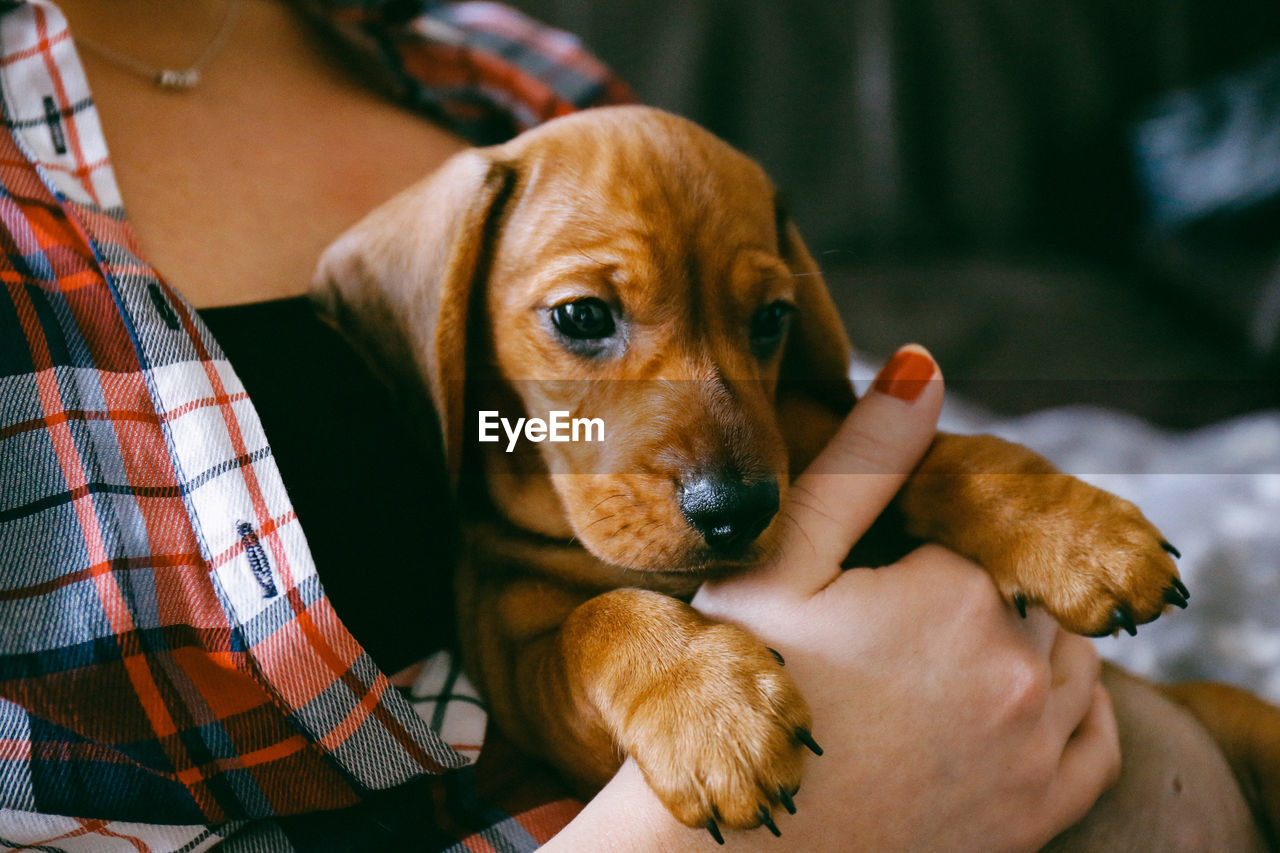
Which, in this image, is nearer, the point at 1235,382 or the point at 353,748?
the point at 353,748

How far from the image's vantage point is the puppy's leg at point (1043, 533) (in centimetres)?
93

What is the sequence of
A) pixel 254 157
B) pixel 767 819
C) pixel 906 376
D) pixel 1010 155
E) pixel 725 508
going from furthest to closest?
pixel 1010 155 → pixel 254 157 → pixel 906 376 → pixel 725 508 → pixel 767 819

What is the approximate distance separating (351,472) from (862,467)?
0.65 metres

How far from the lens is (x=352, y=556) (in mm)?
1021

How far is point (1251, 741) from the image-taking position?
1.23 metres

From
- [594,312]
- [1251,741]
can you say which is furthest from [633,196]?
[1251,741]

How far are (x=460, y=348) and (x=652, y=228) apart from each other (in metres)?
0.30

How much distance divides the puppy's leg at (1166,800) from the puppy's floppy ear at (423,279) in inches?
37.3

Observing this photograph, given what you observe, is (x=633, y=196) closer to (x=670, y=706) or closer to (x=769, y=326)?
(x=769, y=326)

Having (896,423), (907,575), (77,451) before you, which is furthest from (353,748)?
(896,423)

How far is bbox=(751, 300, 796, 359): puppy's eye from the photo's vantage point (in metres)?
1.19

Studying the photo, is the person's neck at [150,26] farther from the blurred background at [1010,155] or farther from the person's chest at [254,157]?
the blurred background at [1010,155]

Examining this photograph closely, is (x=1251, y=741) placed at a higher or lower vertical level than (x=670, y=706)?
lower

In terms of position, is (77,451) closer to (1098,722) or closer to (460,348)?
(460,348)
